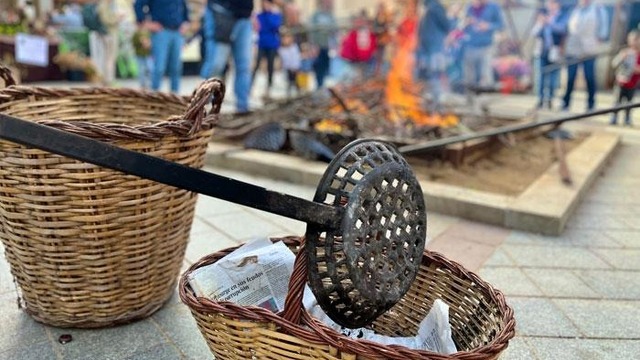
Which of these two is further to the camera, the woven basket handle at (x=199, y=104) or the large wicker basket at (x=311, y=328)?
the woven basket handle at (x=199, y=104)

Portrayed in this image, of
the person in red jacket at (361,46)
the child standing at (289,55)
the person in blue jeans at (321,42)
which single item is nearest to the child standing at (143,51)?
the child standing at (289,55)

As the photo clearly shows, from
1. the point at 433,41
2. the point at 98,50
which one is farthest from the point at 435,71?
the point at 98,50

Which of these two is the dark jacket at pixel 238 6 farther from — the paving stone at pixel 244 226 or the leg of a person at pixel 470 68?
the leg of a person at pixel 470 68

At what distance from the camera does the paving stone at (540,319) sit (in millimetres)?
1997

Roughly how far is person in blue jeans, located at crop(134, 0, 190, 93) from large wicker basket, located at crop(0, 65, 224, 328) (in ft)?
13.8

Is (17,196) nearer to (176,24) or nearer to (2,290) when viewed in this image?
(2,290)

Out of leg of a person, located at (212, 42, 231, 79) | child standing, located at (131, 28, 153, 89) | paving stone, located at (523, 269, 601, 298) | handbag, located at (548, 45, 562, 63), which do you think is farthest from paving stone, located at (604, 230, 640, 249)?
handbag, located at (548, 45, 562, 63)

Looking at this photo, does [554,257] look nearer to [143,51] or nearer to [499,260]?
[499,260]

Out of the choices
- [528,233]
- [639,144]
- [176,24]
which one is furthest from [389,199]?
[639,144]

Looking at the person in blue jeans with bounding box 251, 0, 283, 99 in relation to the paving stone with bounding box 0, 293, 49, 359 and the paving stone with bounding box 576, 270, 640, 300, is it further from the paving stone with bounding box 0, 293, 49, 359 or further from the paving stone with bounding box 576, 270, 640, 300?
the paving stone with bounding box 0, 293, 49, 359

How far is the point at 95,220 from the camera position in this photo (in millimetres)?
1632

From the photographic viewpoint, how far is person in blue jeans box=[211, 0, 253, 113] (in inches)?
224

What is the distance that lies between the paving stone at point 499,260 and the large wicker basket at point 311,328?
1146 mm

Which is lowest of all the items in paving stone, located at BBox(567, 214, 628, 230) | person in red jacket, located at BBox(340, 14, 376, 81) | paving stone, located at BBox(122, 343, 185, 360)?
paving stone, located at BBox(567, 214, 628, 230)
